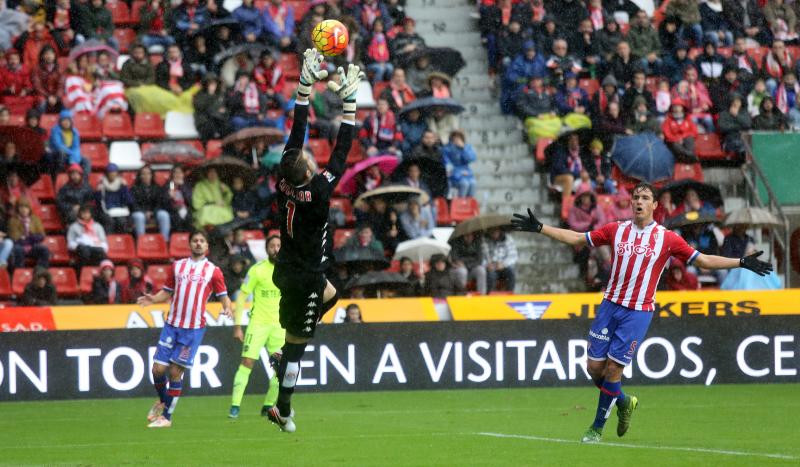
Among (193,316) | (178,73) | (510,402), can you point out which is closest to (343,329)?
(510,402)

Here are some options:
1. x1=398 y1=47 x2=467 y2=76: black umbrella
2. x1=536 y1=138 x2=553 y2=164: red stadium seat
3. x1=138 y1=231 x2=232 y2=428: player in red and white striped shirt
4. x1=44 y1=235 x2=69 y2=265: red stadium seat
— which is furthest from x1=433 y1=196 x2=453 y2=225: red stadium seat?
x1=138 y1=231 x2=232 y2=428: player in red and white striped shirt

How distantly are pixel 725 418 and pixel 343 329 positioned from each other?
6.12 m

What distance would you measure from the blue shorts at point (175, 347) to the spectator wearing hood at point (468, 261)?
21.8 feet

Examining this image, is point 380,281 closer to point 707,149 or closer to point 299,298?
point 707,149

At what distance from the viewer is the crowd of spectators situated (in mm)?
21703

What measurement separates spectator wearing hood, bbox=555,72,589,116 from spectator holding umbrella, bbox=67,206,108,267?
8624mm

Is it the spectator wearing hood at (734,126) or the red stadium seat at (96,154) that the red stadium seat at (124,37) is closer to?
the red stadium seat at (96,154)

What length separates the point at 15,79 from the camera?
24.1 metres

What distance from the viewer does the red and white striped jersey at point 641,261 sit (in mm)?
11711

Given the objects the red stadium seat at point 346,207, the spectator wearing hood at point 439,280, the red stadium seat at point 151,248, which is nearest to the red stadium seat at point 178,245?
the red stadium seat at point 151,248

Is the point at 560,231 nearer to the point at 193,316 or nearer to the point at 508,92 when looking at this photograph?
the point at 193,316

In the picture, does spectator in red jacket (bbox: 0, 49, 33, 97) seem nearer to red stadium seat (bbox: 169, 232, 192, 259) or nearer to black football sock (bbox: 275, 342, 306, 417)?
red stadium seat (bbox: 169, 232, 192, 259)

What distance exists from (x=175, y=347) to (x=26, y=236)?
294 inches

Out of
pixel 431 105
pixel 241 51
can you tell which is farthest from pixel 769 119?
pixel 241 51
